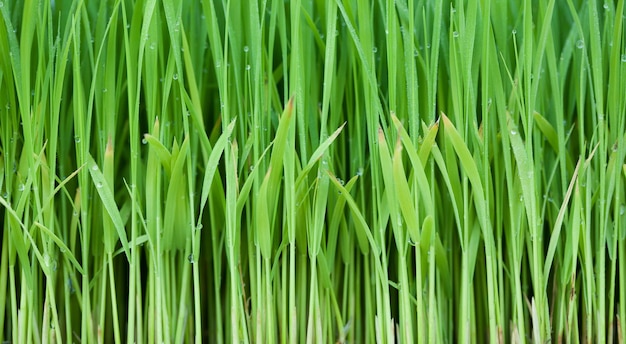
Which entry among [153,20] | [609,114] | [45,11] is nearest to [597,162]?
[609,114]

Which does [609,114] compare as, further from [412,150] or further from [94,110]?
[94,110]

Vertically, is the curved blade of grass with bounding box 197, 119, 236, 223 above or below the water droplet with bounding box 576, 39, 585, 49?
below

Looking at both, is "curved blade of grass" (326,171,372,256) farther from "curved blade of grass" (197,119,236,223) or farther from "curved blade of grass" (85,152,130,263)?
"curved blade of grass" (85,152,130,263)

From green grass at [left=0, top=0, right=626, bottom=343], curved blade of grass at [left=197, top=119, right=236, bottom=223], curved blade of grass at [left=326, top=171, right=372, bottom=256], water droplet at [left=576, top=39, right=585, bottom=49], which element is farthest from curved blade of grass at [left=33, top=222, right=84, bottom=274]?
water droplet at [left=576, top=39, right=585, bottom=49]

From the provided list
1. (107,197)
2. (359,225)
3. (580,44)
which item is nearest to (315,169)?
(359,225)

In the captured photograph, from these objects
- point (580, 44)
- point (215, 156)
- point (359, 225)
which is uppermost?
point (580, 44)

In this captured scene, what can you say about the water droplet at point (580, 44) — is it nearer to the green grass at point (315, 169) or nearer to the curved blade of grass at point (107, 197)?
the green grass at point (315, 169)

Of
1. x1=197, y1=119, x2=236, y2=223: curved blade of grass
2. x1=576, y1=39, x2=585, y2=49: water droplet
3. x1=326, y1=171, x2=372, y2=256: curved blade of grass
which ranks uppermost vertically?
x1=576, y1=39, x2=585, y2=49: water droplet

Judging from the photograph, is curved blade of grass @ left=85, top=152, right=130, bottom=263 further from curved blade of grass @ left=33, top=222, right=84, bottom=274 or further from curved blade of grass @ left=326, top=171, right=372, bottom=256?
curved blade of grass @ left=326, top=171, right=372, bottom=256

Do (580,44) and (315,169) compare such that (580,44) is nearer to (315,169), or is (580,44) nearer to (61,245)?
(315,169)
